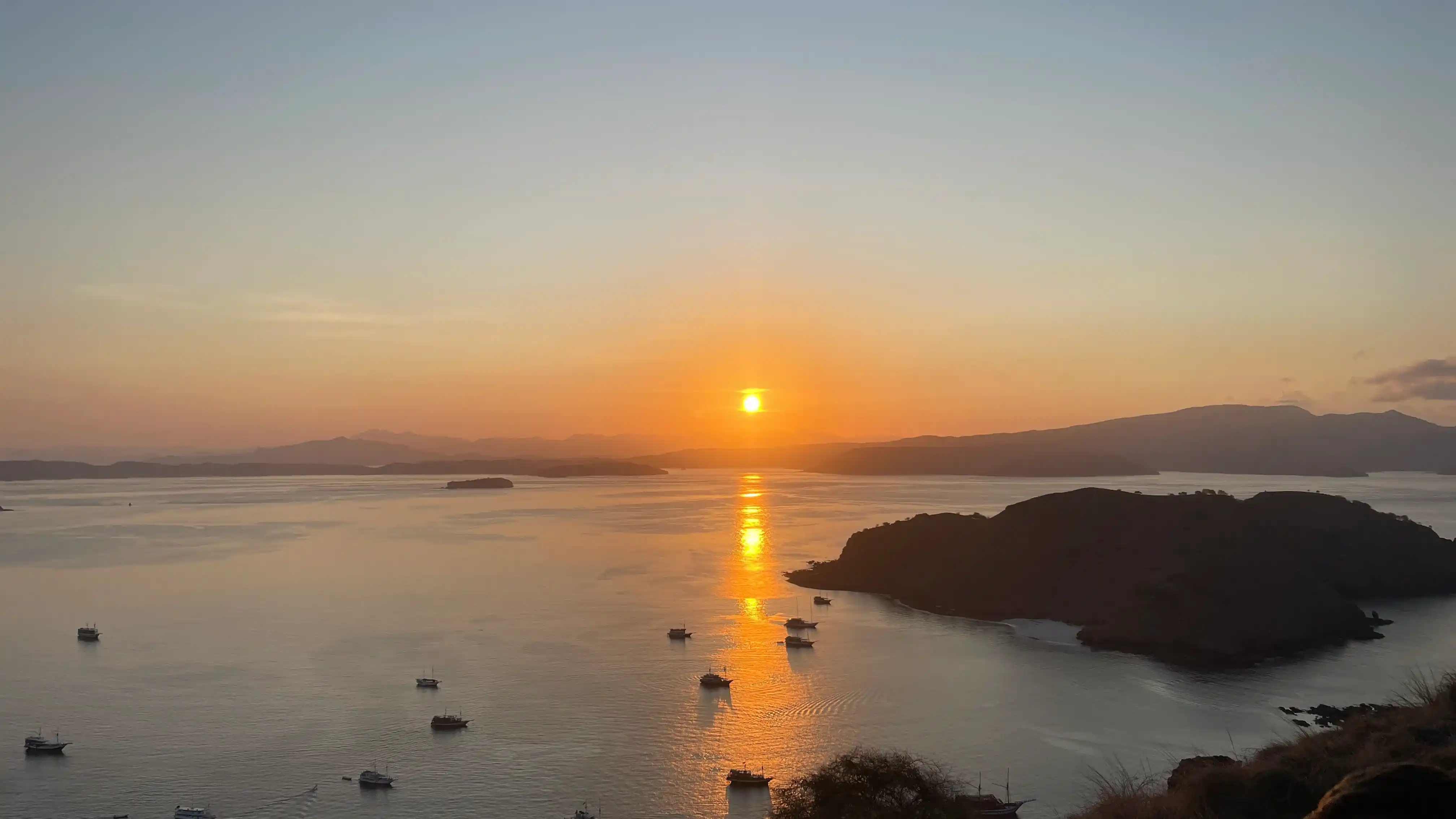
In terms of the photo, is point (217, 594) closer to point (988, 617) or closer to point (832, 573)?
point (832, 573)

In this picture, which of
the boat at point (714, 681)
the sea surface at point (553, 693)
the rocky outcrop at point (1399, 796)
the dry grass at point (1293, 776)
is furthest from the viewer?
the boat at point (714, 681)

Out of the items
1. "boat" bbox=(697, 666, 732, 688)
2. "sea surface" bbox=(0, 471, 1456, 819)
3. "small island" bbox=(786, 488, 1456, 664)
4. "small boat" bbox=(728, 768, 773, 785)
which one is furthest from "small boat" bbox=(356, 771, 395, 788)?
"small island" bbox=(786, 488, 1456, 664)

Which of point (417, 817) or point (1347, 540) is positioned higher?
point (1347, 540)

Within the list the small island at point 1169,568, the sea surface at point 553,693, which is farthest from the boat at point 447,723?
the small island at point 1169,568

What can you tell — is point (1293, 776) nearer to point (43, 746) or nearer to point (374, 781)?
point (374, 781)

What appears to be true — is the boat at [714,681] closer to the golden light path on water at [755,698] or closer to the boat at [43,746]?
the golden light path on water at [755,698]

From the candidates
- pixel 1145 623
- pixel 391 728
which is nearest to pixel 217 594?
pixel 391 728
